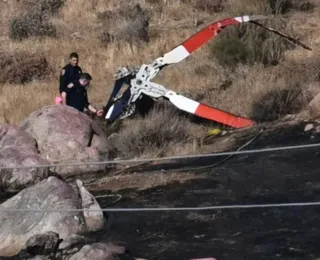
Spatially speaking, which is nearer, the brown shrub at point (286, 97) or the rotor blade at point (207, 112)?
the rotor blade at point (207, 112)

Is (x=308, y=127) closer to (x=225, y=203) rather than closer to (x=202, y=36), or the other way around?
(x=202, y=36)

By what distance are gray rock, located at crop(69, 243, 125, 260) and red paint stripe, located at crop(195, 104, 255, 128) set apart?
5636 millimetres

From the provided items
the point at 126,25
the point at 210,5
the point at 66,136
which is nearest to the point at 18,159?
the point at 66,136

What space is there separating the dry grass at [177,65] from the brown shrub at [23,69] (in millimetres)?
191

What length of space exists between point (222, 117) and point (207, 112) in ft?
1.08

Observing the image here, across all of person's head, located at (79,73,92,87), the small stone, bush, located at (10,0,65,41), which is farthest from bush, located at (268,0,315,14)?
the small stone

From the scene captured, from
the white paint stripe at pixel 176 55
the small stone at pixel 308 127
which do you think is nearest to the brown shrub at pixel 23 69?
the white paint stripe at pixel 176 55

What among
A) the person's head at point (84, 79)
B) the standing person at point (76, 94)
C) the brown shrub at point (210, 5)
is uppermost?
the brown shrub at point (210, 5)

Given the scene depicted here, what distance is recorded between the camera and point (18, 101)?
59.5ft

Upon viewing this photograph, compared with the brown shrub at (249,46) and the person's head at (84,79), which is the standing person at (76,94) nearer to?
the person's head at (84,79)

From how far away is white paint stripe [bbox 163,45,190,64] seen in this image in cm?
1524

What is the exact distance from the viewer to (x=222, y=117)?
47.5 feet

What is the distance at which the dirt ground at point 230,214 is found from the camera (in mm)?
8961

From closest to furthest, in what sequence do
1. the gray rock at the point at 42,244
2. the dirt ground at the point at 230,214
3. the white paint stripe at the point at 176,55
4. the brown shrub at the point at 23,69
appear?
1. the dirt ground at the point at 230,214
2. the gray rock at the point at 42,244
3. the white paint stripe at the point at 176,55
4. the brown shrub at the point at 23,69
